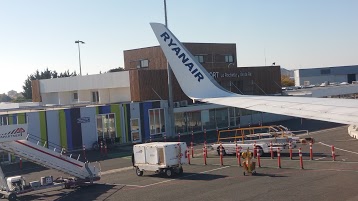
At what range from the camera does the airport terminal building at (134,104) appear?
1499 inches

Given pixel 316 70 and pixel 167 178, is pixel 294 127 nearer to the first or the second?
pixel 167 178

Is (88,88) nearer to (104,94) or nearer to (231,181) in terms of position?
(104,94)

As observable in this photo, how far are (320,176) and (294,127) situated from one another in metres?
27.7

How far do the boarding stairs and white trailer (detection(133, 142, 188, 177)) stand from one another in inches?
102

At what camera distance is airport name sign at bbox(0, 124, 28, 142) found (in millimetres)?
20359

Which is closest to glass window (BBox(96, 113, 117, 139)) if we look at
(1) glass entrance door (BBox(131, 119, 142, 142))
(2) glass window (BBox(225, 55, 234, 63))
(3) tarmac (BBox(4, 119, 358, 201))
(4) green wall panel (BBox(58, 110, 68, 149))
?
(1) glass entrance door (BBox(131, 119, 142, 142))

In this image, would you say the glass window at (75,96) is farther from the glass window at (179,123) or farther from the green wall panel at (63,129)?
the green wall panel at (63,129)

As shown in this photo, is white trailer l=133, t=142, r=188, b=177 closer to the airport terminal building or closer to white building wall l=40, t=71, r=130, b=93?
the airport terminal building

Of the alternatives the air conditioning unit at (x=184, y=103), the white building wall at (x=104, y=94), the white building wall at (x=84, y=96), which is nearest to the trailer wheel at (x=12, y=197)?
the air conditioning unit at (x=184, y=103)

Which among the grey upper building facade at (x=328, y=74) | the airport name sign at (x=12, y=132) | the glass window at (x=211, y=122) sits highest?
the grey upper building facade at (x=328, y=74)

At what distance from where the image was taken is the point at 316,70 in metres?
113

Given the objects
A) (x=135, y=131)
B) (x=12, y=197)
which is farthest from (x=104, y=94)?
(x=12, y=197)

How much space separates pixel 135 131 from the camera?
4297 cm

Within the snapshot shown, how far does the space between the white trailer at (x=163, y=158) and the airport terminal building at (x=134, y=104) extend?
49.3 ft
